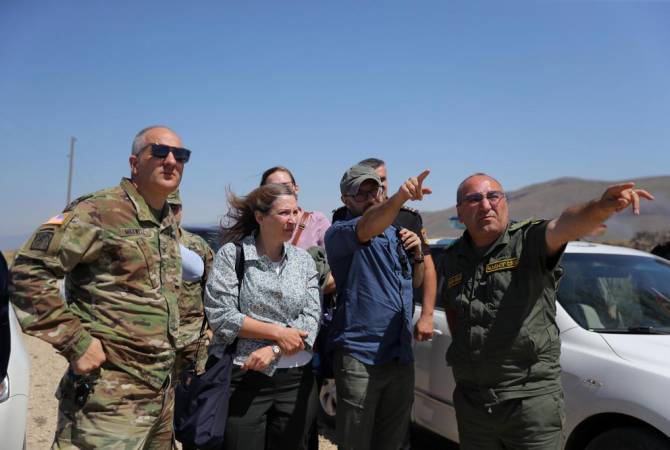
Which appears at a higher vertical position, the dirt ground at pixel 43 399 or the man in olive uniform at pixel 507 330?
the man in olive uniform at pixel 507 330

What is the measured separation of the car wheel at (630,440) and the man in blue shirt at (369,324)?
40.2 inches

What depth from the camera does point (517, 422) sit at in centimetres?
256

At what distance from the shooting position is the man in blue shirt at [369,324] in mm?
2877

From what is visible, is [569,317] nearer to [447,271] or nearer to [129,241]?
[447,271]

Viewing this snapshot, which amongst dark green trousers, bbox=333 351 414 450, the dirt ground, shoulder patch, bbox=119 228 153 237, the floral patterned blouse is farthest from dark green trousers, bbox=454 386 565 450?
the dirt ground

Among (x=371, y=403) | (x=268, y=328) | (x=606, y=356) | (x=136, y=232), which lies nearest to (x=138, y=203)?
(x=136, y=232)

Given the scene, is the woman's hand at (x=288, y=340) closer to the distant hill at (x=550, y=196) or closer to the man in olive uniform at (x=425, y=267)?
the man in olive uniform at (x=425, y=267)

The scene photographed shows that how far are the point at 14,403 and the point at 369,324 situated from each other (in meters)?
1.82

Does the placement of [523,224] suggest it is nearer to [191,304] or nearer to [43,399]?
[191,304]

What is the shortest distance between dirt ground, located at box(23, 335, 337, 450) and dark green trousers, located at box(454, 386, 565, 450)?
217cm

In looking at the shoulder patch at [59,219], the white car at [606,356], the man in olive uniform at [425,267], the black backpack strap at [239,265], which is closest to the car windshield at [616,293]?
the white car at [606,356]

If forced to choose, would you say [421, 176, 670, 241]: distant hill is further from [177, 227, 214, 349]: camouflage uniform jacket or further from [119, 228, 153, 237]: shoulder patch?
[119, 228, 153, 237]: shoulder patch

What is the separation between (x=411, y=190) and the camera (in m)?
2.54

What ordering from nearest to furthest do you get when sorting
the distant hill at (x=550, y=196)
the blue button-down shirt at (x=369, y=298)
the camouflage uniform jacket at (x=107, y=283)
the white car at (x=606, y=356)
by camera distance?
the camouflage uniform jacket at (x=107, y=283) → the white car at (x=606, y=356) → the blue button-down shirt at (x=369, y=298) → the distant hill at (x=550, y=196)
